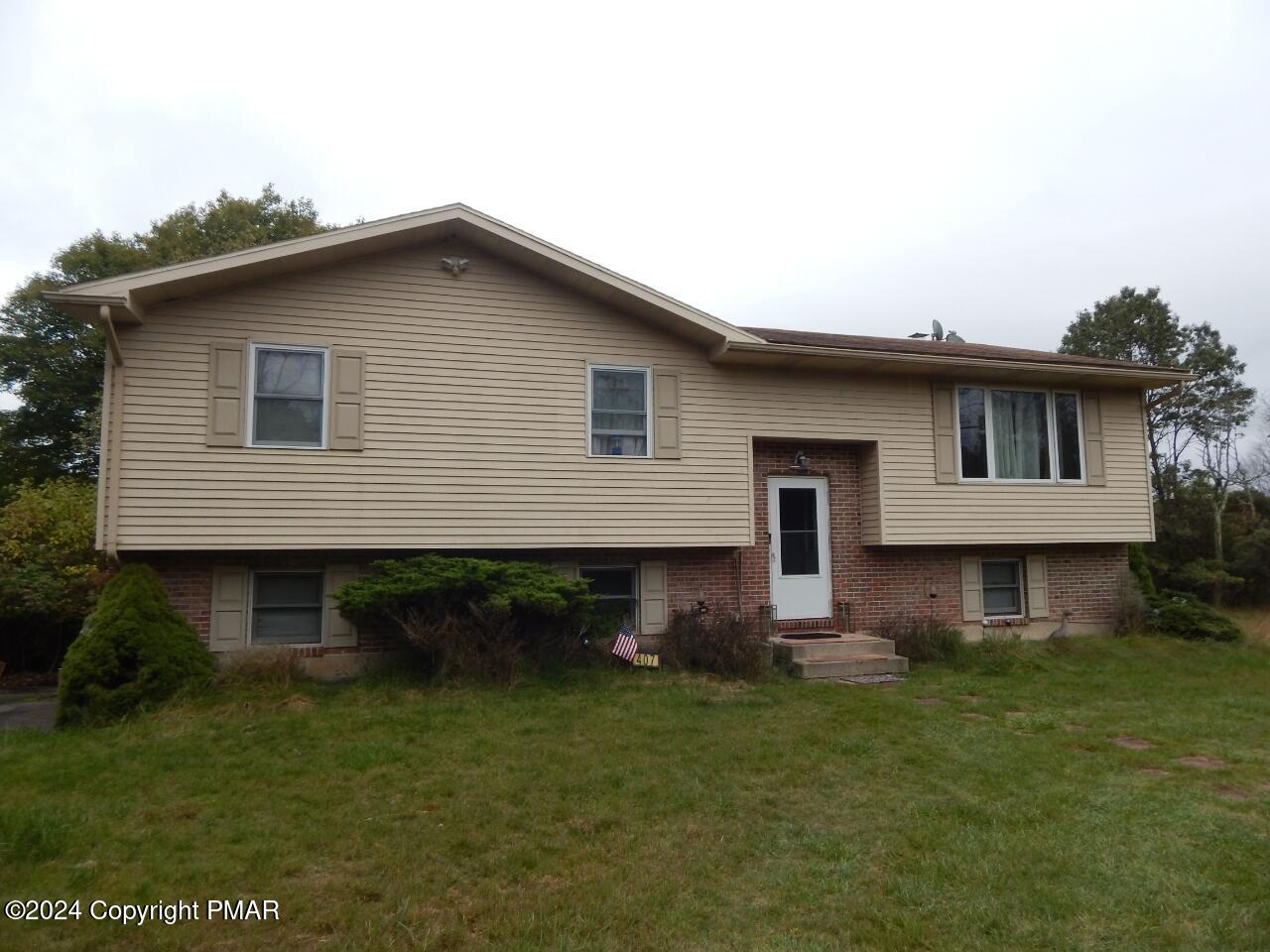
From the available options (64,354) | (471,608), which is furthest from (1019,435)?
(64,354)

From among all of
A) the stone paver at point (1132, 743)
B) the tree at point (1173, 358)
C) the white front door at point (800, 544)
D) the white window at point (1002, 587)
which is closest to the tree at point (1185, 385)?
the tree at point (1173, 358)

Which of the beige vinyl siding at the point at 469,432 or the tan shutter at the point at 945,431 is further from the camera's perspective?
the tan shutter at the point at 945,431

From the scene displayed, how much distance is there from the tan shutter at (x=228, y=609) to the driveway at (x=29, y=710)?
1.64 metres

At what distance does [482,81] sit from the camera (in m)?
13.0

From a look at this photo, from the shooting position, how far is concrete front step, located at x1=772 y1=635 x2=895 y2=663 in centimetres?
1001

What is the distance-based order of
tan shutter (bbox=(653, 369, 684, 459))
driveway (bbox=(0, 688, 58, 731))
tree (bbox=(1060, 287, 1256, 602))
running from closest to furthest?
driveway (bbox=(0, 688, 58, 731)) → tan shutter (bbox=(653, 369, 684, 459)) → tree (bbox=(1060, 287, 1256, 602))

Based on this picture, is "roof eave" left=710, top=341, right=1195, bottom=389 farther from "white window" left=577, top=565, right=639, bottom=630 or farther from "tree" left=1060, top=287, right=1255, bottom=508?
"tree" left=1060, top=287, right=1255, bottom=508

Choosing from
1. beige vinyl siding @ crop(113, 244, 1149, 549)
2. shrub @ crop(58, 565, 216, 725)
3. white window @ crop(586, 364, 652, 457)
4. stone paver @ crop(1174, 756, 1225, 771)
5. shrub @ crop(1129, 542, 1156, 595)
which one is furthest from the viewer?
shrub @ crop(1129, 542, 1156, 595)

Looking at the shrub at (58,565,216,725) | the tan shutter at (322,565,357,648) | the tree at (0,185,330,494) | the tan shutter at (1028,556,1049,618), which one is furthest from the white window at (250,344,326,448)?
the tree at (0,185,330,494)

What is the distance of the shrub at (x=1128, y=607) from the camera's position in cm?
1292

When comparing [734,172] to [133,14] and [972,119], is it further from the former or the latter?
[133,14]

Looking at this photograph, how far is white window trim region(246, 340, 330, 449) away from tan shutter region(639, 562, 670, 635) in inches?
170

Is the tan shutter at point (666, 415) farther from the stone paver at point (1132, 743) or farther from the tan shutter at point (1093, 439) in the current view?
the tan shutter at point (1093, 439)

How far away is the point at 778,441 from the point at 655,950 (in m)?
8.93
